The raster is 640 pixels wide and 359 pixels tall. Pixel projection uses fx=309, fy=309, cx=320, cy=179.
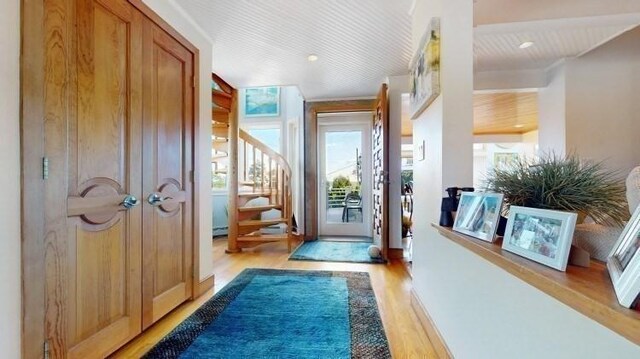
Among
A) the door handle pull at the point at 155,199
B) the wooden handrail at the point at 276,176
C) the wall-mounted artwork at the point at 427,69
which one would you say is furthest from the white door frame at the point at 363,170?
the door handle pull at the point at 155,199

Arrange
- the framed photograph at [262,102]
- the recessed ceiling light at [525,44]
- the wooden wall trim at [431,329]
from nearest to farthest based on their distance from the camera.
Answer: the wooden wall trim at [431,329] < the recessed ceiling light at [525,44] < the framed photograph at [262,102]

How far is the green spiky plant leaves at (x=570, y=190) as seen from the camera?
0.97 m

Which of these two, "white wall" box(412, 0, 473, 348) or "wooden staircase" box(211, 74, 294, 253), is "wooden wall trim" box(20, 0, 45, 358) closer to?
"white wall" box(412, 0, 473, 348)

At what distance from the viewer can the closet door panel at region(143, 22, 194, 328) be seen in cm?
193

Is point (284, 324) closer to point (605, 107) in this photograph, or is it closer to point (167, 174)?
point (167, 174)

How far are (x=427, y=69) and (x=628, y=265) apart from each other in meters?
1.50

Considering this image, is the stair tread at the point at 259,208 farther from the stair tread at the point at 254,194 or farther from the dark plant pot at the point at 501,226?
the dark plant pot at the point at 501,226

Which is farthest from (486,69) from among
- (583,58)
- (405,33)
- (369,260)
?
(369,260)

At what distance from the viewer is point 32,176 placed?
1.25 meters

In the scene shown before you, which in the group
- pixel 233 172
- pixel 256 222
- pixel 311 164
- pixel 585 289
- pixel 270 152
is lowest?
pixel 256 222

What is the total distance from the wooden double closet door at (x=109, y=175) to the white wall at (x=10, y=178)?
10cm

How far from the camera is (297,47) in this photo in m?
2.97

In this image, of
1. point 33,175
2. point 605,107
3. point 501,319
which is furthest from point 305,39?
point 605,107

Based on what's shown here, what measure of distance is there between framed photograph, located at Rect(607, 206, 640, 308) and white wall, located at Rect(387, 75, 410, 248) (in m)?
3.27
